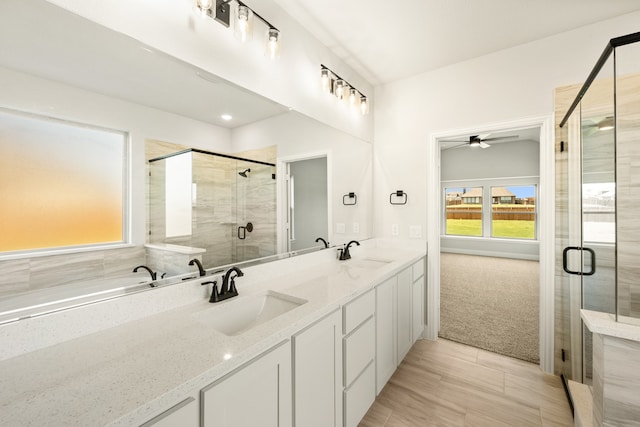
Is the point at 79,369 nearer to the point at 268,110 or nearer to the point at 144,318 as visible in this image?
the point at 144,318

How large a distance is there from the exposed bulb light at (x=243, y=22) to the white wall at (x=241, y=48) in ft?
0.17

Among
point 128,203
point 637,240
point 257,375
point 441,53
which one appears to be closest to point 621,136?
point 637,240

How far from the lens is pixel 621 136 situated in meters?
1.43

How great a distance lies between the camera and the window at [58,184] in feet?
2.61

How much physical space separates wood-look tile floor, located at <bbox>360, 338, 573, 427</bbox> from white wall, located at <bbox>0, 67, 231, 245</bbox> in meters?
1.91

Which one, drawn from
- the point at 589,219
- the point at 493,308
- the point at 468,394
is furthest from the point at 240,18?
the point at 493,308

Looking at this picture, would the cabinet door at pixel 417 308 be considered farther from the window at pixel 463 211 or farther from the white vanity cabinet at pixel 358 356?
the window at pixel 463 211

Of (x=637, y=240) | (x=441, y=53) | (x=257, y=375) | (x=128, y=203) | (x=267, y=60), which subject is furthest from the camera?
(x=441, y=53)

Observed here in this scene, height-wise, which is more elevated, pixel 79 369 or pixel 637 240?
pixel 637 240

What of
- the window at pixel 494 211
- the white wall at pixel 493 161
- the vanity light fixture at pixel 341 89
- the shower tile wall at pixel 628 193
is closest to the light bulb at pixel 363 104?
the vanity light fixture at pixel 341 89

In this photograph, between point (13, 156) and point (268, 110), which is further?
point (268, 110)

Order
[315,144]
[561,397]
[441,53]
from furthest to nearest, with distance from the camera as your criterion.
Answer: [441,53] → [315,144] → [561,397]

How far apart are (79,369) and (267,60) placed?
177cm

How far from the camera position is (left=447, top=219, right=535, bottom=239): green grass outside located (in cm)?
654
